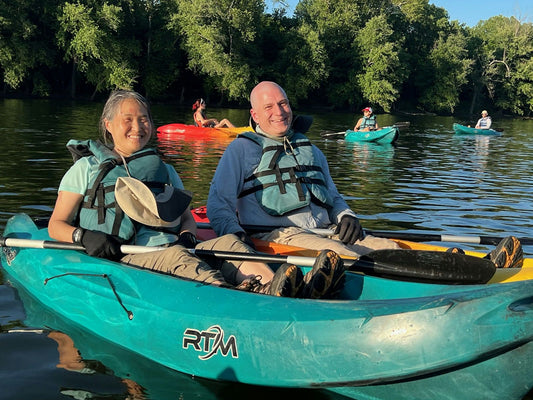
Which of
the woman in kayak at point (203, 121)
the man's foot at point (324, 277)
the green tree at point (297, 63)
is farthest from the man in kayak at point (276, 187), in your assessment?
the green tree at point (297, 63)

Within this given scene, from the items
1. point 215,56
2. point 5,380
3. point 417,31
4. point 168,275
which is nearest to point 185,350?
point 168,275

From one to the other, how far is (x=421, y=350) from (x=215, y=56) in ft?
121

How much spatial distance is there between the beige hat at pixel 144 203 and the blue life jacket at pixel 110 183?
10cm

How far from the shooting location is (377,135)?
62.3 feet

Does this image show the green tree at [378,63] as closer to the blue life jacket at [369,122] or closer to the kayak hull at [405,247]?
the blue life jacket at [369,122]

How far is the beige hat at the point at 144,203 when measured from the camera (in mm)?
3768

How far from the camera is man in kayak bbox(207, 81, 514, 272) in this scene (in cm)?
457

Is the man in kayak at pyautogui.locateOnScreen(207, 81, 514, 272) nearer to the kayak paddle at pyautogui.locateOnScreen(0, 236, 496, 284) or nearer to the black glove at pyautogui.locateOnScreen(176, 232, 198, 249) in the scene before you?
the black glove at pyautogui.locateOnScreen(176, 232, 198, 249)

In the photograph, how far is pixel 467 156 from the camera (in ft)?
56.0

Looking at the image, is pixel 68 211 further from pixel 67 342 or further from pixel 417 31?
pixel 417 31

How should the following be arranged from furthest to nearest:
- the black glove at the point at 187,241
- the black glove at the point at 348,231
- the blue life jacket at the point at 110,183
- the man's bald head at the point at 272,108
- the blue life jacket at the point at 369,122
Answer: the blue life jacket at the point at 369,122
the man's bald head at the point at 272,108
the black glove at the point at 348,231
the black glove at the point at 187,241
the blue life jacket at the point at 110,183

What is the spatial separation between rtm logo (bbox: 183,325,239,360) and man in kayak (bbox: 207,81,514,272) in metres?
1.36

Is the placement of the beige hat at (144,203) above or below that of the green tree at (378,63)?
below

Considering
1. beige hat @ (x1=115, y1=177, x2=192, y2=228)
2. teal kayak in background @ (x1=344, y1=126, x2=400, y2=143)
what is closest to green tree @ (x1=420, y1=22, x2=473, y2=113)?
teal kayak in background @ (x1=344, y1=126, x2=400, y2=143)
